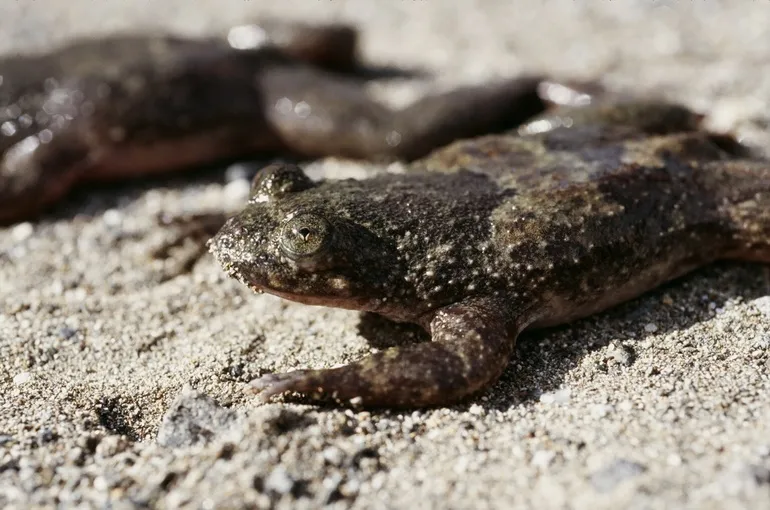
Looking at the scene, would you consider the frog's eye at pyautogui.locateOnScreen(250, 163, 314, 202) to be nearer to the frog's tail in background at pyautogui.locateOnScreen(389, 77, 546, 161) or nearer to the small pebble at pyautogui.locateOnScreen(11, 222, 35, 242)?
the frog's tail in background at pyautogui.locateOnScreen(389, 77, 546, 161)

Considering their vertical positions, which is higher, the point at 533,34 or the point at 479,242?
the point at 479,242

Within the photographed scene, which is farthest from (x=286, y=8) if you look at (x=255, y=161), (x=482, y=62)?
(x=255, y=161)

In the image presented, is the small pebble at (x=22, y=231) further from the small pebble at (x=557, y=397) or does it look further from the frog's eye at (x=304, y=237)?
the small pebble at (x=557, y=397)

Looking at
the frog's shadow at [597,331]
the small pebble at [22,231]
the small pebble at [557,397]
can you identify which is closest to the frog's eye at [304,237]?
the frog's shadow at [597,331]

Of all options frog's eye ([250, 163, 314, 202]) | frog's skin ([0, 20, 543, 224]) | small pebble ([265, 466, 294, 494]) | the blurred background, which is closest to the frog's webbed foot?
frog's eye ([250, 163, 314, 202])

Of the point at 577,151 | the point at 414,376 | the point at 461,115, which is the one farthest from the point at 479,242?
the point at 461,115

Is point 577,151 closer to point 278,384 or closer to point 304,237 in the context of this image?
point 304,237
